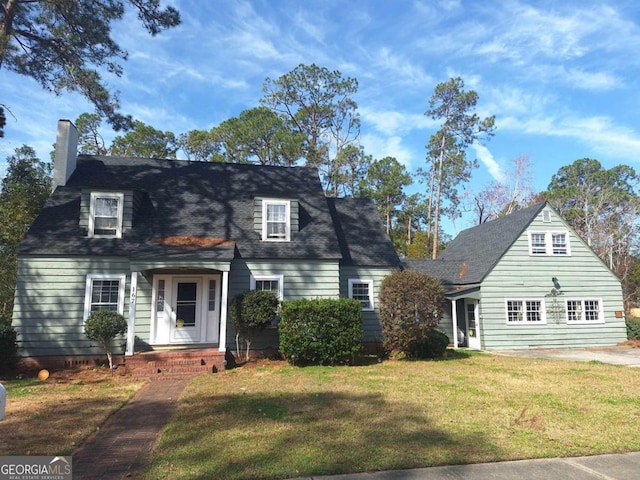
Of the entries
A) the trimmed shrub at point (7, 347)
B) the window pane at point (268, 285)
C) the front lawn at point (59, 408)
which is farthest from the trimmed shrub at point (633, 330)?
the trimmed shrub at point (7, 347)

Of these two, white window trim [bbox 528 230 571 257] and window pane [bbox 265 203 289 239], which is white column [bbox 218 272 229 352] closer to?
window pane [bbox 265 203 289 239]

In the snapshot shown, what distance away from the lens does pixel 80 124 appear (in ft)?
97.7

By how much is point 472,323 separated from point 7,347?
16.0m

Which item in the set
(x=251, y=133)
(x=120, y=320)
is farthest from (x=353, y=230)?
(x=251, y=133)

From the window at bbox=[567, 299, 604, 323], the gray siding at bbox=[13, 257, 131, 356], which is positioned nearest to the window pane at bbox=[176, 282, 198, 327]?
the gray siding at bbox=[13, 257, 131, 356]

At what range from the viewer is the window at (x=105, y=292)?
12.1 meters

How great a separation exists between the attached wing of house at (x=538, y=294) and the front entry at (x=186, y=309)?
9.76 meters

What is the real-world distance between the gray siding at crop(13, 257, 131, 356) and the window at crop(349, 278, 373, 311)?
317 inches

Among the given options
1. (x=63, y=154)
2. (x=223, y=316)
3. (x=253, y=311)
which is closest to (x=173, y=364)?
(x=223, y=316)

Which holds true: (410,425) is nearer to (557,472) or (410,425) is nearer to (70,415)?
(557,472)

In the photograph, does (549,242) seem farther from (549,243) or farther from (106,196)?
(106,196)

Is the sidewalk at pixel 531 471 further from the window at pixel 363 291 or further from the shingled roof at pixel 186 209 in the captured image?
the window at pixel 363 291

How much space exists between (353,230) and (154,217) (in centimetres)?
716

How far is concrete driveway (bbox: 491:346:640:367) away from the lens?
12.8 m
